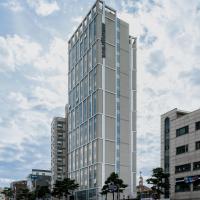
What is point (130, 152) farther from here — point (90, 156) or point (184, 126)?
point (184, 126)

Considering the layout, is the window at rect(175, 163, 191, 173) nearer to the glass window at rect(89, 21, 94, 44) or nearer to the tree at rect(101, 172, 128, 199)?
the tree at rect(101, 172, 128, 199)

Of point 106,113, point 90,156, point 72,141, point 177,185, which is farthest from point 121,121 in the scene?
point 177,185

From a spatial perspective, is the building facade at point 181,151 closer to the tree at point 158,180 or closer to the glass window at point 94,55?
the tree at point 158,180

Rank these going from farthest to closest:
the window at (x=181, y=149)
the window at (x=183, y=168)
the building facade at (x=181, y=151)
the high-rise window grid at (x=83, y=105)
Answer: the high-rise window grid at (x=83, y=105), the window at (x=181, y=149), the window at (x=183, y=168), the building facade at (x=181, y=151)

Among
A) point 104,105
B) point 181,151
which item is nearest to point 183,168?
point 181,151

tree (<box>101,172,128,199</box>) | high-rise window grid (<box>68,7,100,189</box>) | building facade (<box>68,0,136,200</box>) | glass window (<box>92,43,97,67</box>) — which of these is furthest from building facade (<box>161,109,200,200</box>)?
glass window (<box>92,43,97,67</box>)

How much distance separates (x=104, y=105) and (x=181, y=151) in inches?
2526

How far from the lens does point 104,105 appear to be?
5915 inches

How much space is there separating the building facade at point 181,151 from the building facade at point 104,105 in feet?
168

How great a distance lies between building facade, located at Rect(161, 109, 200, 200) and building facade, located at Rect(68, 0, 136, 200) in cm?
5117

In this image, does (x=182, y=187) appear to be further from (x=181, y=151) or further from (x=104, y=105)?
(x=104, y=105)

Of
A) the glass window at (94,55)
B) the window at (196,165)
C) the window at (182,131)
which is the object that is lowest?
the window at (196,165)

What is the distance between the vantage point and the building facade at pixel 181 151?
8325cm

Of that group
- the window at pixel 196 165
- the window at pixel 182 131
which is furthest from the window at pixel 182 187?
the window at pixel 182 131
